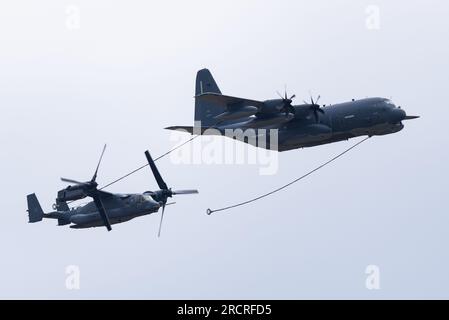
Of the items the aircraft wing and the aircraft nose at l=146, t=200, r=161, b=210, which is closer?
the aircraft wing

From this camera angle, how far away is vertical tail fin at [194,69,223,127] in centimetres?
9844

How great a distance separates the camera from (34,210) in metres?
111

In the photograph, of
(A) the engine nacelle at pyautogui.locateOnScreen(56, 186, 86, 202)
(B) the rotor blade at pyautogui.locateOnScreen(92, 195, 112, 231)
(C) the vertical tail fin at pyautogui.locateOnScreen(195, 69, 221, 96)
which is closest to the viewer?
(A) the engine nacelle at pyautogui.locateOnScreen(56, 186, 86, 202)

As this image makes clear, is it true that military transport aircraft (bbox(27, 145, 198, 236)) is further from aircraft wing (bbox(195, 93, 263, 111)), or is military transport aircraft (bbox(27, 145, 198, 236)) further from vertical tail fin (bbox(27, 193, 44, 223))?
aircraft wing (bbox(195, 93, 263, 111))

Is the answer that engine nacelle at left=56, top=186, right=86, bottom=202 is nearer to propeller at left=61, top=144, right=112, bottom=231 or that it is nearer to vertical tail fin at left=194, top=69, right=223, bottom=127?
propeller at left=61, top=144, right=112, bottom=231

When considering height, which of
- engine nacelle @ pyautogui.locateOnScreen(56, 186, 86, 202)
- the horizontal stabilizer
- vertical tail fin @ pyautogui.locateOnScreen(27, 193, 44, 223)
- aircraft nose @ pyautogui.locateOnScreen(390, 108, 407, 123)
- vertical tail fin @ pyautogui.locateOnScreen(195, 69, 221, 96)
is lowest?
vertical tail fin @ pyautogui.locateOnScreen(27, 193, 44, 223)

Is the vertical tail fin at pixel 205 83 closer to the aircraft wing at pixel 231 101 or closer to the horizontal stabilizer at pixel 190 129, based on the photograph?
the horizontal stabilizer at pixel 190 129

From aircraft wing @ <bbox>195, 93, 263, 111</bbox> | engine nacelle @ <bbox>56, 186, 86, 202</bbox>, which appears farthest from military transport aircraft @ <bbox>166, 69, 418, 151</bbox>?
engine nacelle @ <bbox>56, 186, 86, 202</bbox>

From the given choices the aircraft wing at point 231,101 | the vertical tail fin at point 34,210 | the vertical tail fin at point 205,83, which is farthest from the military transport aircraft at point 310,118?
the vertical tail fin at point 34,210

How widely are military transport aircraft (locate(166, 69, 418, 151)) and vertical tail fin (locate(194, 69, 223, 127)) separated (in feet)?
18.3

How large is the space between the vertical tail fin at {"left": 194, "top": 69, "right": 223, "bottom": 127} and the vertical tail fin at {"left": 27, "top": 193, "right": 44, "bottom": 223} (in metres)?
19.8

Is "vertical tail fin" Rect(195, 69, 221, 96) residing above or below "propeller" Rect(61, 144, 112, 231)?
above

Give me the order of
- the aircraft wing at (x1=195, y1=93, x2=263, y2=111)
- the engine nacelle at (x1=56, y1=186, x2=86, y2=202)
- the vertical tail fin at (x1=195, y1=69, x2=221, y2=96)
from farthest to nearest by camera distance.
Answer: the vertical tail fin at (x1=195, y1=69, x2=221, y2=96) → the engine nacelle at (x1=56, y1=186, x2=86, y2=202) → the aircraft wing at (x1=195, y1=93, x2=263, y2=111)
